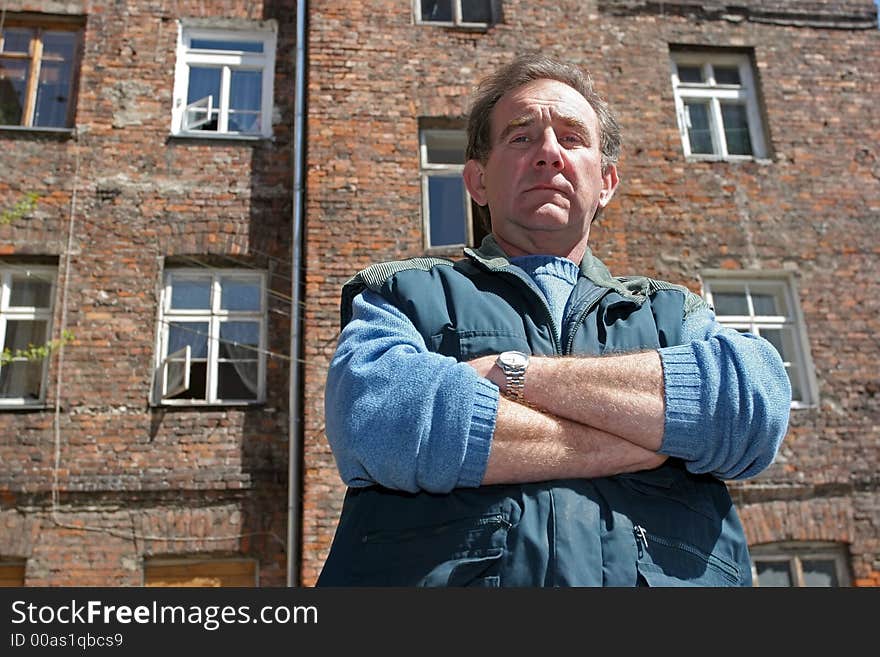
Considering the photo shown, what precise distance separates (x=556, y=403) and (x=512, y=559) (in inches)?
13.5

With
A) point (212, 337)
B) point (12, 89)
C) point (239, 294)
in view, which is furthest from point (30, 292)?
point (12, 89)

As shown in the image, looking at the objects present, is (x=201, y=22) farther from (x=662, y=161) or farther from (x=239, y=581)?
(x=239, y=581)

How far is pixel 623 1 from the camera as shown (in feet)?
33.9

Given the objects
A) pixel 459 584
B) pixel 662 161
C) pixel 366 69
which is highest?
pixel 366 69

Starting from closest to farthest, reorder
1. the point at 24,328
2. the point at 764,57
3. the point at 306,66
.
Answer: the point at 24,328
the point at 306,66
the point at 764,57

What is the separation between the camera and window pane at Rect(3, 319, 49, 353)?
8523mm

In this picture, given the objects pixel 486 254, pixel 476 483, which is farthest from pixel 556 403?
pixel 486 254

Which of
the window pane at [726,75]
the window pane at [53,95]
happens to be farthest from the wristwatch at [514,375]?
the window pane at [726,75]

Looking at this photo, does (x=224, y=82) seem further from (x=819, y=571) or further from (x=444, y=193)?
(x=819, y=571)

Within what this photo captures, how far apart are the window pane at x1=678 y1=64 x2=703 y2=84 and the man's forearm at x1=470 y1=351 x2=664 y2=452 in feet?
31.6

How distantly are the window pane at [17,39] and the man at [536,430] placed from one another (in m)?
9.75

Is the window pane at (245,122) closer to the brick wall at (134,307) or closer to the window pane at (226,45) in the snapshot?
the brick wall at (134,307)

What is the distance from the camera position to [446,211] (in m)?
9.31

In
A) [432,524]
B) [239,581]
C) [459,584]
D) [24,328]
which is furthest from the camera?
[24,328]
